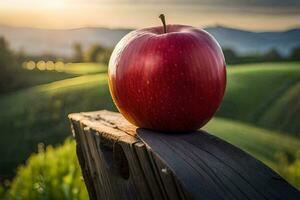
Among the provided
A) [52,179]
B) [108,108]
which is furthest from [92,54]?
[52,179]

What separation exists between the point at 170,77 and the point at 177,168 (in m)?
0.26

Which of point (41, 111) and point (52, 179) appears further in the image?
point (41, 111)

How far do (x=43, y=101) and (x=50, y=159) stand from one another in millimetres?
7616

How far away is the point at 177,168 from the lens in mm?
1267

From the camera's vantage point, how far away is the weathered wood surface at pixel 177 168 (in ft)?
4.12

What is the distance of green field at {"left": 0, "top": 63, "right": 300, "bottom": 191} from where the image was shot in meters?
9.17

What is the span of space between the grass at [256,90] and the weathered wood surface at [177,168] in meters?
7.86

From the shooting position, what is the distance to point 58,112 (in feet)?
34.7

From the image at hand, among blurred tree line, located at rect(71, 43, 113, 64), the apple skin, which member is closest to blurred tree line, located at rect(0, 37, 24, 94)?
blurred tree line, located at rect(71, 43, 113, 64)

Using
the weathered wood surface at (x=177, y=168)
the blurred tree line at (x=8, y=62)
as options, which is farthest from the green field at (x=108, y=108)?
the weathered wood surface at (x=177, y=168)

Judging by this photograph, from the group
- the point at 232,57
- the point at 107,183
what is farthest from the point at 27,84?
the point at 107,183

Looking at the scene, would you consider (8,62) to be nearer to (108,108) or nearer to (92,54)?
(108,108)

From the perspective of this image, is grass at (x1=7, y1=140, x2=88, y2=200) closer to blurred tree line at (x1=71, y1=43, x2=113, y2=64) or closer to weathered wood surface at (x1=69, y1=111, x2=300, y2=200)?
weathered wood surface at (x1=69, y1=111, x2=300, y2=200)

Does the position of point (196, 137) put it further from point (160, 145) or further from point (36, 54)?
point (36, 54)
